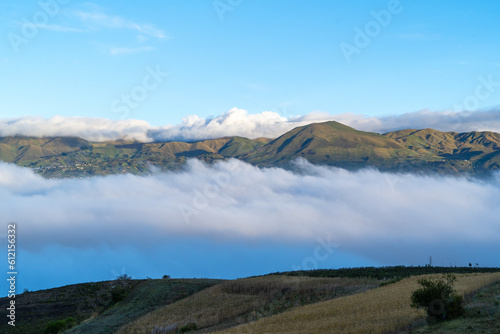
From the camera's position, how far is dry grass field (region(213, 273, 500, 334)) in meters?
36.9

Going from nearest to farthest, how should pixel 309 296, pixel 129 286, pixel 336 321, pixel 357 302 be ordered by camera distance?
1. pixel 336 321
2. pixel 357 302
3. pixel 309 296
4. pixel 129 286

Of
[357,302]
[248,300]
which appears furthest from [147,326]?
[357,302]

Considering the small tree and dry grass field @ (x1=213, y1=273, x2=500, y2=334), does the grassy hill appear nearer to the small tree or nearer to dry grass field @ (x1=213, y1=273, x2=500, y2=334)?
dry grass field @ (x1=213, y1=273, x2=500, y2=334)

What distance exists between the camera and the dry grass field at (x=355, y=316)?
36.9 m

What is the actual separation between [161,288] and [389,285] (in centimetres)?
4943

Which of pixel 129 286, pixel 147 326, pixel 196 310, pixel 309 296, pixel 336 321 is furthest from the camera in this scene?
pixel 129 286

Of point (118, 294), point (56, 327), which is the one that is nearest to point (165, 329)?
point (56, 327)

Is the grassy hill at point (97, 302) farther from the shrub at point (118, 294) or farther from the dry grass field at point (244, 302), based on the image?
the dry grass field at point (244, 302)

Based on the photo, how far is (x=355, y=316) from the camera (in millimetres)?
42562

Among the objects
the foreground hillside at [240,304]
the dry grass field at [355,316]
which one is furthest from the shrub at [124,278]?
the dry grass field at [355,316]

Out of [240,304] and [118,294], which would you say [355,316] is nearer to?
[240,304]

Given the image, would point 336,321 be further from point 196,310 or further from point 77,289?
point 77,289

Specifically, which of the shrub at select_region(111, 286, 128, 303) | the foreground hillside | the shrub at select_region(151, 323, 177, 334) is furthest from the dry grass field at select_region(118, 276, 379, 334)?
the shrub at select_region(111, 286, 128, 303)

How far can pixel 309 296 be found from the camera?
64.6 meters
